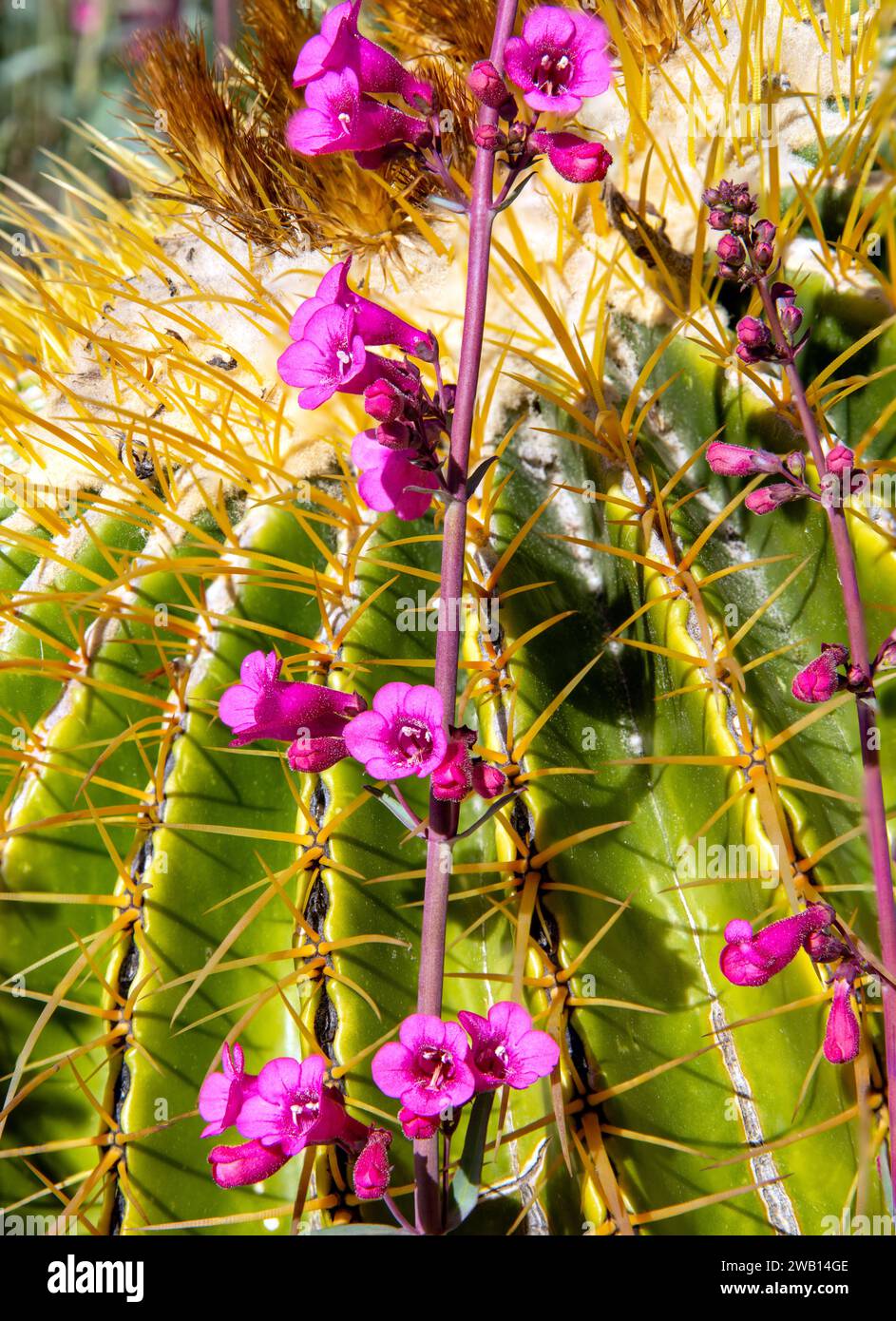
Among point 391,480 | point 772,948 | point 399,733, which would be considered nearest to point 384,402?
point 391,480

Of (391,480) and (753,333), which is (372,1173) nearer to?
(391,480)

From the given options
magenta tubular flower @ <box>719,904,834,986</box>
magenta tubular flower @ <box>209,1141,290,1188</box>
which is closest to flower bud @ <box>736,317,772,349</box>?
magenta tubular flower @ <box>719,904,834,986</box>

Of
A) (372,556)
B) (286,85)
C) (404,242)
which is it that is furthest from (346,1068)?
(286,85)

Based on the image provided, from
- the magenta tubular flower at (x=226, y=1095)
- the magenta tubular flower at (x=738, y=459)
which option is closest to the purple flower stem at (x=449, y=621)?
the magenta tubular flower at (x=226, y=1095)

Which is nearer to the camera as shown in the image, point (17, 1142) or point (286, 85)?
point (17, 1142)

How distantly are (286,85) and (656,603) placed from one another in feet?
2.30

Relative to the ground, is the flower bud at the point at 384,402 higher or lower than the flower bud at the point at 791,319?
lower

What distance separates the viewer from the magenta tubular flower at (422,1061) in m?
0.56

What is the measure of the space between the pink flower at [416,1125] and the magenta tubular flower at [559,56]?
1.85ft

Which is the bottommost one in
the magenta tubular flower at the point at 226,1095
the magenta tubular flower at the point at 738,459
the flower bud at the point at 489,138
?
the magenta tubular flower at the point at 226,1095

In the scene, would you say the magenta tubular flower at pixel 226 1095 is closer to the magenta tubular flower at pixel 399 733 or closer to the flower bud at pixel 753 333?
the magenta tubular flower at pixel 399 733

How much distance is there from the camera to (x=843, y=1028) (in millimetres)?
666
